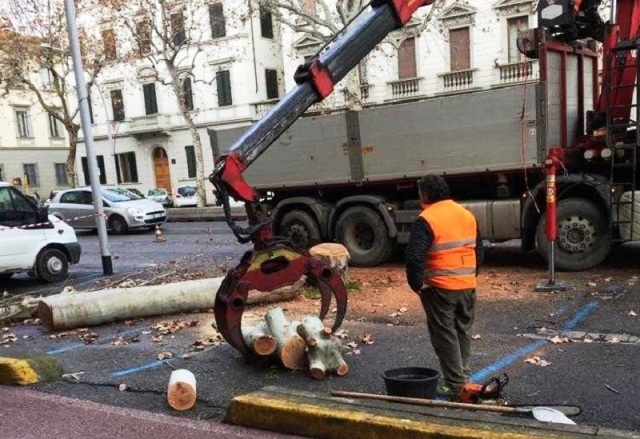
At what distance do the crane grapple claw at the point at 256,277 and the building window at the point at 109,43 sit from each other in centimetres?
2684

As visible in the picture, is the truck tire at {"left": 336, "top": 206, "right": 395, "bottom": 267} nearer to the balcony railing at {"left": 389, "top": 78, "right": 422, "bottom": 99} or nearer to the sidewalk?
the sidewalk

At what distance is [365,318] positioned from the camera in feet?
25.3

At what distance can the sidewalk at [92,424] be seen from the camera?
4.48 metres

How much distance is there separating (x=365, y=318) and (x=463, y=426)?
3917 mm

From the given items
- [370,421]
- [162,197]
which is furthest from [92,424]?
[162,197]

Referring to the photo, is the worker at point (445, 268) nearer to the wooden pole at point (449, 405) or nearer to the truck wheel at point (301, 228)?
the wooden pole at point (449, 405)

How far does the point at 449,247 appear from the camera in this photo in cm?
464

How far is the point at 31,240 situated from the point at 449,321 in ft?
28.6

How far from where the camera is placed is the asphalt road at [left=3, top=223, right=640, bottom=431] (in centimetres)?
494

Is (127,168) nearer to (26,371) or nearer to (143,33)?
(143,33)

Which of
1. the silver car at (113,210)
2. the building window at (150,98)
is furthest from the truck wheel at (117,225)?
the building window at (150,98)

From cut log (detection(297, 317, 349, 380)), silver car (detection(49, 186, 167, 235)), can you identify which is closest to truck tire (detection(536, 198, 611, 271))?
cut log (detection(297, 317, 349, 380))

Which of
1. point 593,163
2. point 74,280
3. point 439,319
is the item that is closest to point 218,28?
point 74,280

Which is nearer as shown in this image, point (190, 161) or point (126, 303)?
point (126, 303)
